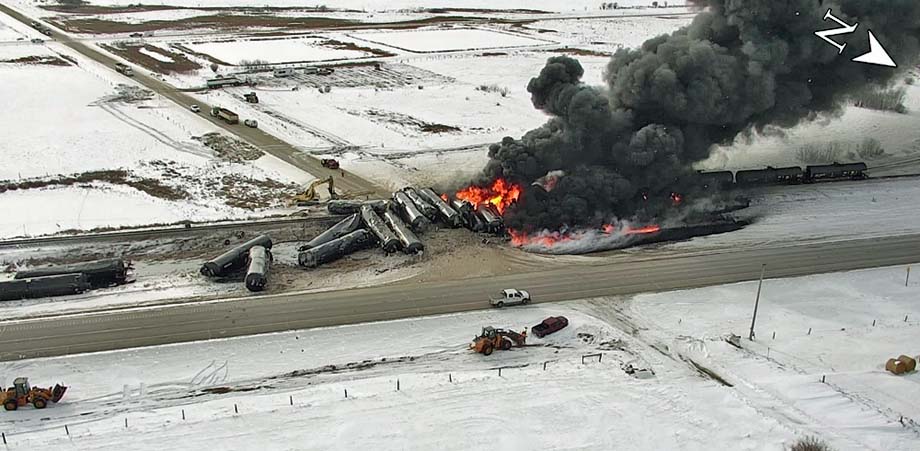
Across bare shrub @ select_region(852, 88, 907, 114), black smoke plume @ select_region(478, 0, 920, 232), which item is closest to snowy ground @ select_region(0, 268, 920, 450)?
black smoke plume @ select_region(478, 0, 920, 232)

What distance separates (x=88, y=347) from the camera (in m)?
43.9

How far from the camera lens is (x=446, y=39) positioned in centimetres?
15588

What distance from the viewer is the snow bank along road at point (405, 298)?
45188mm

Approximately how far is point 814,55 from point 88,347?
6012cm

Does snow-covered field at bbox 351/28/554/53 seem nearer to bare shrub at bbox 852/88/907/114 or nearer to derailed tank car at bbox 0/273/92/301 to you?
bare shrub at bbox 852/88/907/114

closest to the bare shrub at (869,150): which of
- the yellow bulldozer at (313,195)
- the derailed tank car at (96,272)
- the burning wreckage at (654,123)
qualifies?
the burning wreckage at (654,123)

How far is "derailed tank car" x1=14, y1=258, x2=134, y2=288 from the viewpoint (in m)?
51.1

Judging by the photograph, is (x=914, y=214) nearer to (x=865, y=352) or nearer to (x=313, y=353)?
(x=865, y=352)

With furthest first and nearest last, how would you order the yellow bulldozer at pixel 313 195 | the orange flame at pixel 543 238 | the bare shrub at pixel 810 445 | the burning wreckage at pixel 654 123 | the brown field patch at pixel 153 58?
the brown field patch at pixel 153 58, the yellow bulldozer at pixel 313 195, the burning wreckage at pixel 654 123, the orange flame at pixel 543 238, the bare shrub at pixel 810 445

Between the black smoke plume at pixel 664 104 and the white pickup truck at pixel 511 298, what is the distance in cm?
1008

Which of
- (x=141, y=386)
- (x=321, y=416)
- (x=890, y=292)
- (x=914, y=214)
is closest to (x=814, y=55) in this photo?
(x=914, y=214)

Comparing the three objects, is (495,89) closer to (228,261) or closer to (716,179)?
(716,179)

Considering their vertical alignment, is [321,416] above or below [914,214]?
below

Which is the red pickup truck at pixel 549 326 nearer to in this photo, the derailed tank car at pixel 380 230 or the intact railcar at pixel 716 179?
the derailed tank car at pixel 380 230
